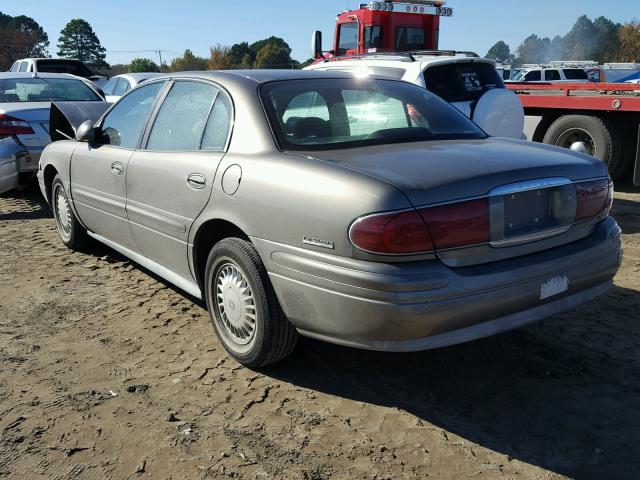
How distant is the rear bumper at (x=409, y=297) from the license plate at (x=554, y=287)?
27mm

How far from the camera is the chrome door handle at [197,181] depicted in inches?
133

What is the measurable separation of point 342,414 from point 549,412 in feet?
3.22

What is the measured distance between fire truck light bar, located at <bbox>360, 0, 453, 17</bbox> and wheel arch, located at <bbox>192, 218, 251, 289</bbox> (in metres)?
8.58

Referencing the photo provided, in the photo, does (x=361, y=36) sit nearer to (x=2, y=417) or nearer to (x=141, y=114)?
(x=141, y=114)

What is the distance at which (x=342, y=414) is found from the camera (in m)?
2.95

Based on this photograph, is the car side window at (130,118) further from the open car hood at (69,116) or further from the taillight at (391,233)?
the taillight at (391,233)

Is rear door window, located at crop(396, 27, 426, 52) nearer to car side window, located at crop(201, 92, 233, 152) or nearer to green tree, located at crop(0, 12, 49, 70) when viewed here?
car side window, located at crop(201, 92, 233, 152)

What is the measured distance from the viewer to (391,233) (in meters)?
2.53

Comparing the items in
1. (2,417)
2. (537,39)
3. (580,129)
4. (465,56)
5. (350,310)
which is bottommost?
(2,417)

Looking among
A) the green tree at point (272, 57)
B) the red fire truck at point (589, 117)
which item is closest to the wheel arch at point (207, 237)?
the red fire truck at point (589, 117)

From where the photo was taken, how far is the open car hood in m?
6.00

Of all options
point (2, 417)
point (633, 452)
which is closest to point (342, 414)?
point (633, 452)

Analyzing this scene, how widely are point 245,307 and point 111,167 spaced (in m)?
1.78

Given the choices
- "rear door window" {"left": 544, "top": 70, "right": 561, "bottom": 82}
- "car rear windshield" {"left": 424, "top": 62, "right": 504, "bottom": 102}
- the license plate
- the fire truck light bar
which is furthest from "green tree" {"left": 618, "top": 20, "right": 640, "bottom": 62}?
the license plate
